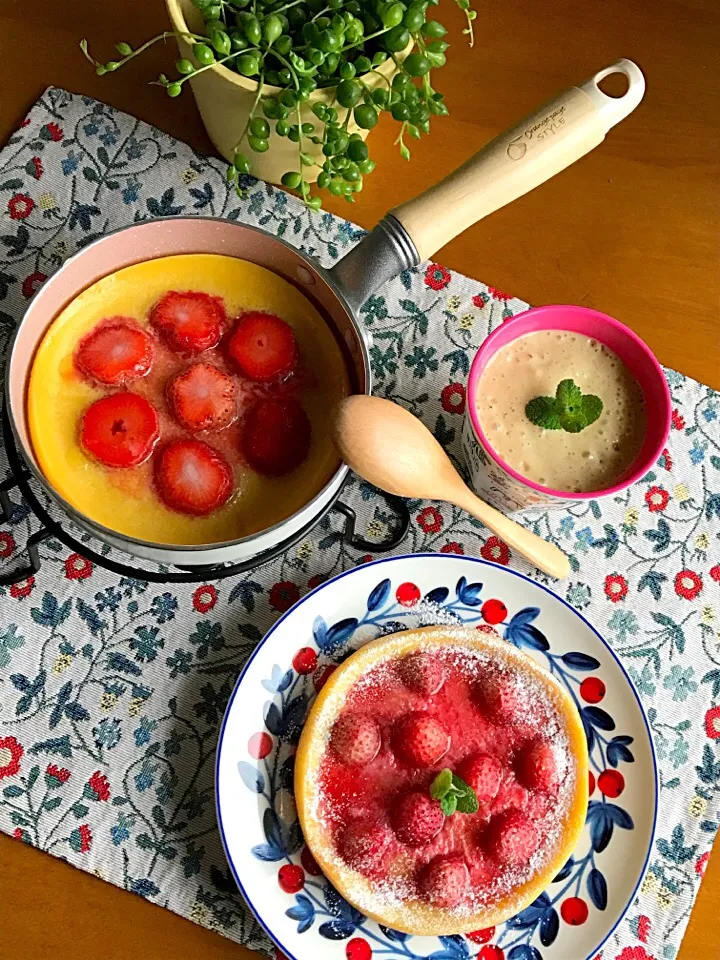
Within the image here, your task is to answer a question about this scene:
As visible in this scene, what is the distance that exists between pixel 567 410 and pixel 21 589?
59 cm

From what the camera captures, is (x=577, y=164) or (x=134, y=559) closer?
(x=134, y=559)

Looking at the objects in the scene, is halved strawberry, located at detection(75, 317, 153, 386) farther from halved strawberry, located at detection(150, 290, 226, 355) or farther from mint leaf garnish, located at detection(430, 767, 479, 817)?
mint leaf garnish, located at detection(430, 767, 479, 817)

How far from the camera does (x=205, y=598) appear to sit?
946 mm

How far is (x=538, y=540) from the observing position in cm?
92

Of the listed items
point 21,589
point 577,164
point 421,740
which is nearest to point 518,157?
point 577,164

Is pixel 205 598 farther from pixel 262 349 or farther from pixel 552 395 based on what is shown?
pixel 552 395

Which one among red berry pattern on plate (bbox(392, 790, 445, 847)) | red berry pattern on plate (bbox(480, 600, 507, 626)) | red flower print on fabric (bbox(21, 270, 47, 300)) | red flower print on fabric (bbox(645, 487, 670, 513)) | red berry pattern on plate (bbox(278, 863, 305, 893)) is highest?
red flower print on fabric (bbox(21, 270, 47, 300))

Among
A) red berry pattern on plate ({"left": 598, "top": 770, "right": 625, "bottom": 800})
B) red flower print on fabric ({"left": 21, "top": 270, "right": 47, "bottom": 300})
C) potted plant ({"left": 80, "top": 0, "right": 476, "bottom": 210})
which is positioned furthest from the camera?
red flower print on fabric ({"left": 21, "top": 270, "right": 47, "bottom": 300})

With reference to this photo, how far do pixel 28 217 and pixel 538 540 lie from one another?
0.70 meters

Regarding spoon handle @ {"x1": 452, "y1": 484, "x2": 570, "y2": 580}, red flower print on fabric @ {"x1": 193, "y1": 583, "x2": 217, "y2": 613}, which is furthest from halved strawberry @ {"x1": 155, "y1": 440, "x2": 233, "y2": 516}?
spoon handle @ {"x1": 452, "y1": 484, "x2": 570, "y2": 580}

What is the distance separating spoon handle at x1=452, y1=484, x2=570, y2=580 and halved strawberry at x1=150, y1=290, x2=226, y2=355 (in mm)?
300

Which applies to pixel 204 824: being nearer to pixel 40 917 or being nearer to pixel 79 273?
pixel 40 917

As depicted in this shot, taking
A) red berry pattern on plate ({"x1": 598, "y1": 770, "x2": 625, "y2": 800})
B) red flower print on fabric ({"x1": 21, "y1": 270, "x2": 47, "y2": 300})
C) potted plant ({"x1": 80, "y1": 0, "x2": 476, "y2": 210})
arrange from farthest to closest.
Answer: red flower print on fabric ({"x1": 21, "y1": 270, "x2": 47, "y2": 300}), red berry pattern on plate ({"x1": 598, "y1": 770, "x2": 625, "y2": 800}), potted plant ({"x1": 80, "y1": 0, "x2": 476, "y2": 210})

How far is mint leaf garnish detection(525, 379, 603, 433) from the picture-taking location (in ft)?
2.83
